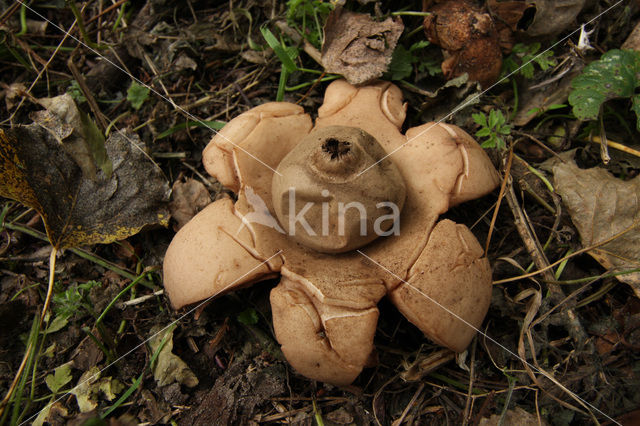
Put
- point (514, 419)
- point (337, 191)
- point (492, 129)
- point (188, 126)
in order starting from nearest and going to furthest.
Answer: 1. point (337, 191)
2. point (514, 419)
3. point (492, 129)
4. point (188, 126)

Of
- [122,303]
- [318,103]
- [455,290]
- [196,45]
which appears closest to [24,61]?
[196,45]

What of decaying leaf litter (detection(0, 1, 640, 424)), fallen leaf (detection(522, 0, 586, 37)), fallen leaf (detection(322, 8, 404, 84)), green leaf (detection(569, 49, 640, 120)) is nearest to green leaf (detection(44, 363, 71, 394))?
decaying leaf litter (detection(0, 1, 640, 424))

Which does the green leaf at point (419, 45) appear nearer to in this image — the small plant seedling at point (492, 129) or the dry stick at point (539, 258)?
the small plant seedling at point (492, 129)

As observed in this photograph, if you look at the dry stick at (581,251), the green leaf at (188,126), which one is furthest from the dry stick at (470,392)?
the green leaf at (188,126)

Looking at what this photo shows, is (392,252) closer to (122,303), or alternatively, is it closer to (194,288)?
(194,288)

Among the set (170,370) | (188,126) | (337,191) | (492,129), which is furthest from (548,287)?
(188,126)

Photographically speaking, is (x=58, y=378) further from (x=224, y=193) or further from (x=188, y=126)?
(x=188, y=126)
